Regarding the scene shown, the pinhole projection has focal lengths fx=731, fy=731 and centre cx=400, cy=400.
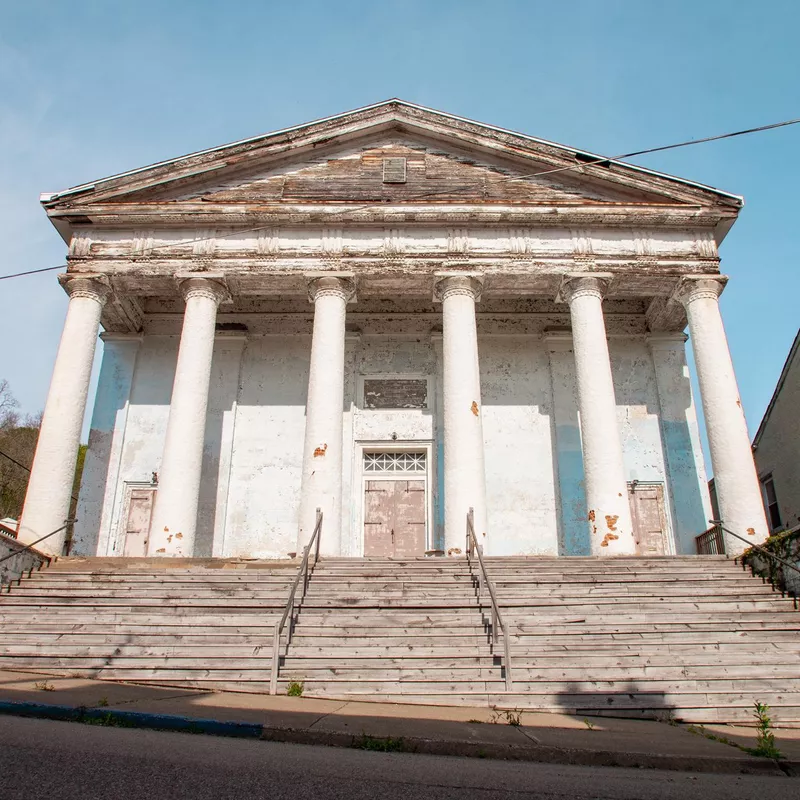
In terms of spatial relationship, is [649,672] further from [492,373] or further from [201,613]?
[492,373]

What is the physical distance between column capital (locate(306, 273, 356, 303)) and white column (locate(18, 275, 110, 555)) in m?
4.77

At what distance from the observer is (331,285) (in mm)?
16750

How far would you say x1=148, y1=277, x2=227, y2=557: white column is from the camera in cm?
1455

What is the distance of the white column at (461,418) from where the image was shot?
1459 centimetres

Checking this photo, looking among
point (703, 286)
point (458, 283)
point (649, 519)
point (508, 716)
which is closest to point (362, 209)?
point (458, 283)

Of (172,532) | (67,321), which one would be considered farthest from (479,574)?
(67,321)

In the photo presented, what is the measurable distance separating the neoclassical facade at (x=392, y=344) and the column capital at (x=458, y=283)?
5 cm

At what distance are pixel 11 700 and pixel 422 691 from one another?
4.14 metres

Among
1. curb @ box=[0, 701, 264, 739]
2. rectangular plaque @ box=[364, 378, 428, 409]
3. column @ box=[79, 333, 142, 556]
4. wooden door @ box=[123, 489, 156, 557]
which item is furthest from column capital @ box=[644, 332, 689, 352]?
curb @ box=[0, 701, 264, 739]

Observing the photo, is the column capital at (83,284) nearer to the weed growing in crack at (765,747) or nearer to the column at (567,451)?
the column at (567,451)

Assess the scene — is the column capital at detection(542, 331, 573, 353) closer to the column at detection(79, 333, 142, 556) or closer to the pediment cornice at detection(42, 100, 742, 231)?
the pediment cornice at detection(42, 100, 742, 231)

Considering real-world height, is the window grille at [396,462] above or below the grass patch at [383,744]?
above

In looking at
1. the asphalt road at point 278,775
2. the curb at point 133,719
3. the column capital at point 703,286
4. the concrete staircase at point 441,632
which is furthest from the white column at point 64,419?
the column capital at point 703,286

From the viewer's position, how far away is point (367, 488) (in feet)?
60.0
